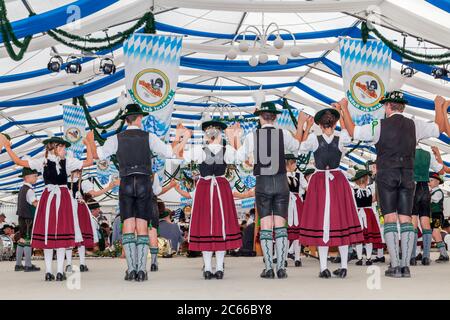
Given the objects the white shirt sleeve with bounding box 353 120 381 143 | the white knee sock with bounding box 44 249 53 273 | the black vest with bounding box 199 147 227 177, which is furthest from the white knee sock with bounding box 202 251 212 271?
the white shirt sleeve with bounding box 353 120 381 143

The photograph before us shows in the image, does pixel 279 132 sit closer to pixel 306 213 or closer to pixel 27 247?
pixel 306 213

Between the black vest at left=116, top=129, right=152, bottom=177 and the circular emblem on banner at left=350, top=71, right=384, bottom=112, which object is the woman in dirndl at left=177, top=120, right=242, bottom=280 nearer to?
the black vest at left=116, top=129, right=152, bottom=177

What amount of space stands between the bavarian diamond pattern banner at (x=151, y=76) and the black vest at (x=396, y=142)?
5.21 m

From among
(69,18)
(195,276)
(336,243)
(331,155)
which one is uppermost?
(69,18)

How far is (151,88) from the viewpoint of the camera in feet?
30.9

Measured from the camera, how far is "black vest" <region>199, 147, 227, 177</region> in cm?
527

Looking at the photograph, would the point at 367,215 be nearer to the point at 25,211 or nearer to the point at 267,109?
the point at 267,109

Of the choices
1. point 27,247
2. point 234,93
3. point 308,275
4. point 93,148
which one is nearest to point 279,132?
point 308,275

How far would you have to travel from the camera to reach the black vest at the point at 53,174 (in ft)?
17.5

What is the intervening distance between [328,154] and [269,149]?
1.74 feet

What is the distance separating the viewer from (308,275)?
17.2ft

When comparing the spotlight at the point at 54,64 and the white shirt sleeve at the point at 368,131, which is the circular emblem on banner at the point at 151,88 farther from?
the white shirt sleeve at the point at 368,131

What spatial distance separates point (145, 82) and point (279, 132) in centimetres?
471

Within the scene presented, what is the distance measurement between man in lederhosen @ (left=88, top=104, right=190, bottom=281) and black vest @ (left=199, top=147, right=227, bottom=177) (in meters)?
0.41
